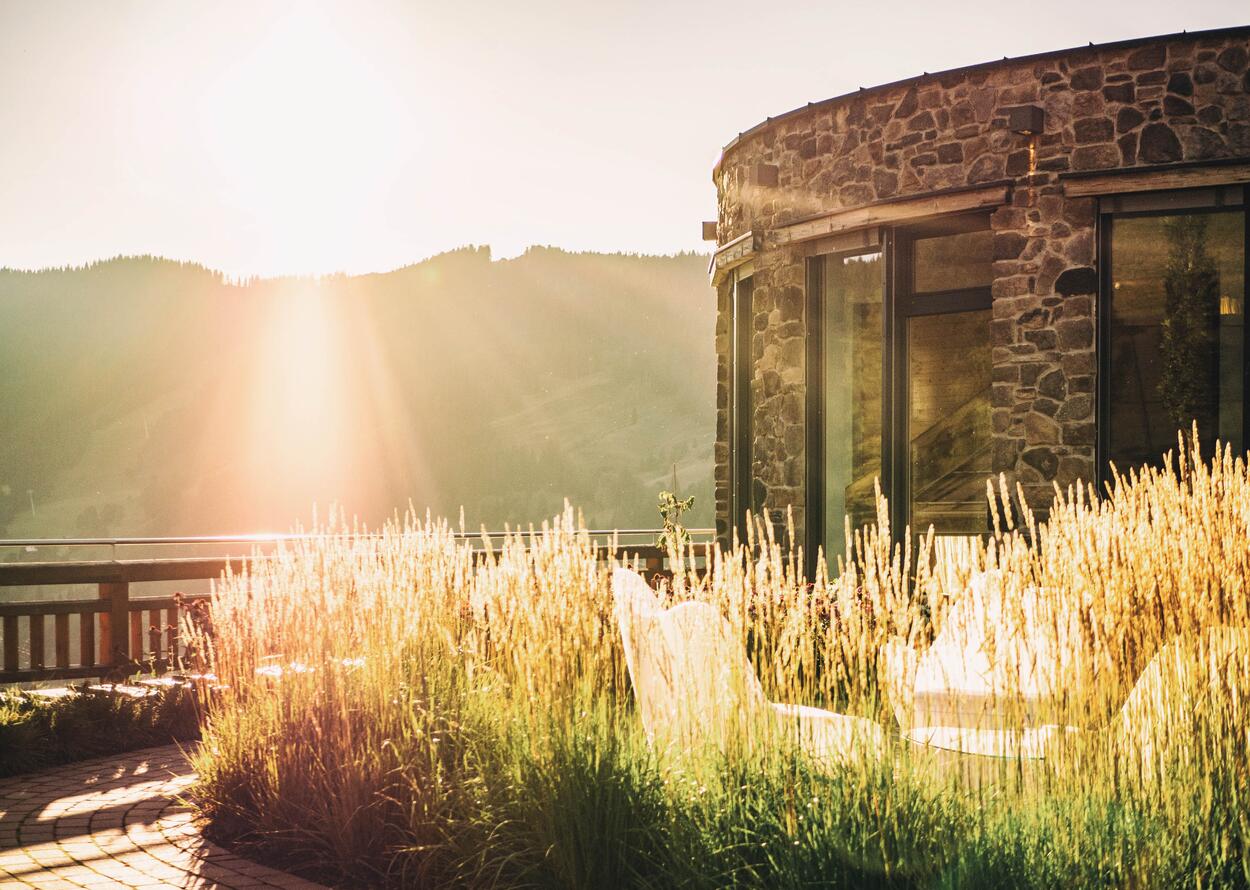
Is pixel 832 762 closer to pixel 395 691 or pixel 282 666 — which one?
pixel 395 691

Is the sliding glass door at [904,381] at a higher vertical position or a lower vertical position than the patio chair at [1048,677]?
higher

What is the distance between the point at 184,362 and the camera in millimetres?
69562

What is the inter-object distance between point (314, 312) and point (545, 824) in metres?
71.4

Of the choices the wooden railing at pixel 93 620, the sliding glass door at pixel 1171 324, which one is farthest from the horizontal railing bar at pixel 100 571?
the sliding glass door at pixel 1171 324

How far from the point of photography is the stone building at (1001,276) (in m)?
6.98

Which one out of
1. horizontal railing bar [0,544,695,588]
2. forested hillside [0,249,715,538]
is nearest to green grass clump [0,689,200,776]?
horizontal railing bar [0,544,695,588]

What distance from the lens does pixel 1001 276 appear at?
24.4ft

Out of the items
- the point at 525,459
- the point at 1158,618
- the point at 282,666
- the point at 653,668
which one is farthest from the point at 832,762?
the point at 525,459

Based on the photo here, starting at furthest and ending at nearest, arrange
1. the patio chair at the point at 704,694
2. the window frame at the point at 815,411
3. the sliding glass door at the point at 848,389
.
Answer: the window frame at the point at 815,411 → the sliding glass door at the point at 848,389 → the patio chair at the point at 704,694

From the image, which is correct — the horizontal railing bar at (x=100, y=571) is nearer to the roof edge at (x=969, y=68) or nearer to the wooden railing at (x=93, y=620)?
the wooden railing at (x=93, y=620)

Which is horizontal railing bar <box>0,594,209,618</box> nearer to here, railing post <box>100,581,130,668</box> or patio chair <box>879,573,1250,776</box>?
railing post <box>100,581,130,668</box>

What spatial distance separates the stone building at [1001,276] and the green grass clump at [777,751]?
392 centimetres

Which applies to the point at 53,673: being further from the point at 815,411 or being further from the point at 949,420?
the point at 949,420

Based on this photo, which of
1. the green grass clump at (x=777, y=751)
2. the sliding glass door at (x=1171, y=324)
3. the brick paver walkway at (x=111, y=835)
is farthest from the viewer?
the sliding glass door at (x=1171, y=324)
